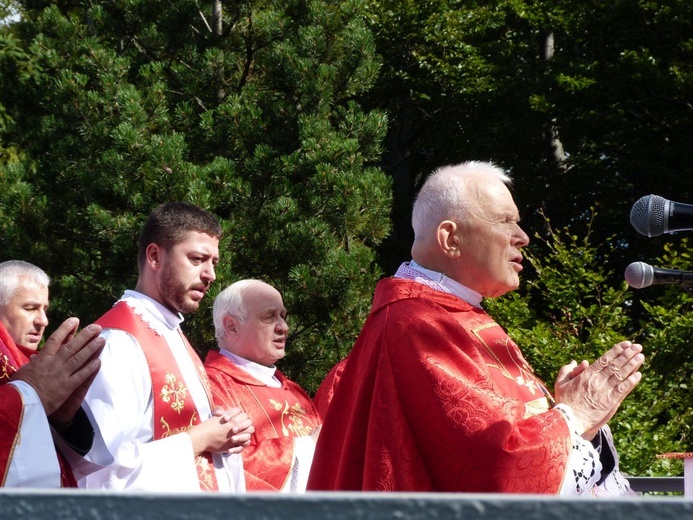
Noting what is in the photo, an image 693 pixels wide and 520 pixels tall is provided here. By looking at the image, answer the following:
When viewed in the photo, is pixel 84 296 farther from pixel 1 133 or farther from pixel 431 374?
pixel 431 374

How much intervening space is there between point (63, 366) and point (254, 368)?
304 centimetres

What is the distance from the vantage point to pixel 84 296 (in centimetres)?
1123

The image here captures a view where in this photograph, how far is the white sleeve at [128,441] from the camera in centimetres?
364

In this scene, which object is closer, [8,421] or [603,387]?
[8,421]

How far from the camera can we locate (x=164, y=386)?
13.4 ft

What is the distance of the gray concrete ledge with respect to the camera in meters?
1.13

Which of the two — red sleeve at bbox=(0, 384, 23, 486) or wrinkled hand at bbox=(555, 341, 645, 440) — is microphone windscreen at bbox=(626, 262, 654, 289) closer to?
wrinkled hand at bbox=(555, 341, 645, 440)

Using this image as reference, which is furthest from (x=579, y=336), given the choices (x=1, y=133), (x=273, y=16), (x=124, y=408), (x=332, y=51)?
(x=1, y=133)

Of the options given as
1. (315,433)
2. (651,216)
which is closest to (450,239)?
(651,216)

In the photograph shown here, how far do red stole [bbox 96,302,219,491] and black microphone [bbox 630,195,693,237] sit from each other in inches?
71.8

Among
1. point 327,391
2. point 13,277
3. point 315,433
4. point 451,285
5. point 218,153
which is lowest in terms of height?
point 315,433

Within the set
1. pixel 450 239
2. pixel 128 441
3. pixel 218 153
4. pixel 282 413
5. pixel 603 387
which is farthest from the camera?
pixel 218 153

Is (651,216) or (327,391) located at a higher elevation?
(651,216)

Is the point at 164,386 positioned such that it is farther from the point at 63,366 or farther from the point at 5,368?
the point at 63,366
